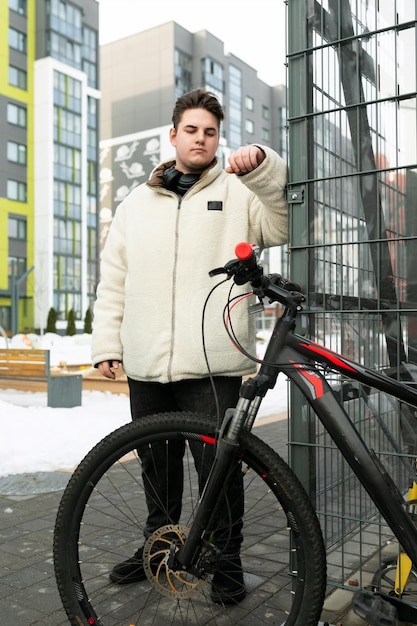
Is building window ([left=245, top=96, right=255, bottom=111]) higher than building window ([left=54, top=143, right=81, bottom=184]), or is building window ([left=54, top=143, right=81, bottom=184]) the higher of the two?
building window ([left=245, top=96, right=255, bottom=111])

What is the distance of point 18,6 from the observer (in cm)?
4434

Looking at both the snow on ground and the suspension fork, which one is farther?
the snow on ground

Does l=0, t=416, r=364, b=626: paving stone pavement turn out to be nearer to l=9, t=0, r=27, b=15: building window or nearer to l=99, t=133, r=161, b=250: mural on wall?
l=9, t=0, r=27, b=15: building window

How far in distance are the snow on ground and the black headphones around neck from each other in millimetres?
3320

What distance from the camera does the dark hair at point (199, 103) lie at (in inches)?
117

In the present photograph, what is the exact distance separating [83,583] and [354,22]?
2414 mm

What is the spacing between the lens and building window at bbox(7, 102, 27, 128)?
43.8 m

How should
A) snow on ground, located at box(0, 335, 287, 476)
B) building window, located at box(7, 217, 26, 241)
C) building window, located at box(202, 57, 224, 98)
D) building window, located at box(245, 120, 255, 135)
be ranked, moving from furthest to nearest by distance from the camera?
1. building window, located at box(245, 120, 255, 135)
2. building window, located at box(202, 57, 224, 98)
3. building window, located at box(7, 217, 26, 241)
4. snow on ground, located at box(0, 335, 287, 476)

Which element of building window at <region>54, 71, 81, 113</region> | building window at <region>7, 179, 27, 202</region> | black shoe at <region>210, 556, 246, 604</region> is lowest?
black shoe at <region>210, 556, 246, 604</region>

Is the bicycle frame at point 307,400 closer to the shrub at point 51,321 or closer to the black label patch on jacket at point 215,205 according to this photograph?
the black label patch on jacket at point 215,205

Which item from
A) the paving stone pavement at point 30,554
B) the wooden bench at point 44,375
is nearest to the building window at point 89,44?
the wooden bench at point 44,375

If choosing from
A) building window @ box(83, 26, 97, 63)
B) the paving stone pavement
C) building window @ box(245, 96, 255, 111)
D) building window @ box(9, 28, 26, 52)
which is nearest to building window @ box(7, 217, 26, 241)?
building window @ box(9, 28, 26, 52)

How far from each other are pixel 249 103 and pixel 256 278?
71757 millimetres

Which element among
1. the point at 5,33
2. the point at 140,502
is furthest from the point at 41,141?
the point at 140,502
